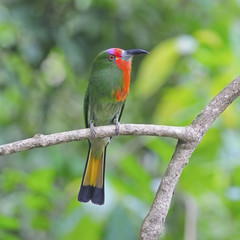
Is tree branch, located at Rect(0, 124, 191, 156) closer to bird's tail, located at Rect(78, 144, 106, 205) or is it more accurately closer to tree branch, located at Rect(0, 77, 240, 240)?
tree branch, located at Rect(0, 77, 240, 240)

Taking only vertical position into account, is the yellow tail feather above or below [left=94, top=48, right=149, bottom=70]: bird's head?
below

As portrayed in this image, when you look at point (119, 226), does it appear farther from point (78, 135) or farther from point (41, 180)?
point (78, 135)

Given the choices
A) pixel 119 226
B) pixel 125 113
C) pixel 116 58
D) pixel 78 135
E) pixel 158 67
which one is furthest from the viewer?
pixel 125 113

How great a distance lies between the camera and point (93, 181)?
2719 millimetres

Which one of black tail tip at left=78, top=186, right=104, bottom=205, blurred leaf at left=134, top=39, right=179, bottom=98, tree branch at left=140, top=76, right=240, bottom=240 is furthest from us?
blurred leaf at left=134, top=39, right=179, bottom=98

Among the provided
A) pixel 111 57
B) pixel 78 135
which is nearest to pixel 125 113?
pixel 111 57

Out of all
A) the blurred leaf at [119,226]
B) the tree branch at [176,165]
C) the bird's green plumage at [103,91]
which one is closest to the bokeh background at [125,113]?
the blurred leaf at [119,226]

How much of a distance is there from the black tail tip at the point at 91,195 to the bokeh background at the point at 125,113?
4 centimetres

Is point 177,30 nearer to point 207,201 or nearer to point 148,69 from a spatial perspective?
point 148,69

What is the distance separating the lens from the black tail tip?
100 inches

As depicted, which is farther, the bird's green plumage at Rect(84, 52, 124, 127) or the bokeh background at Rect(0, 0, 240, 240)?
the bird's green plumage at Rect(84, 52, 124, 127)

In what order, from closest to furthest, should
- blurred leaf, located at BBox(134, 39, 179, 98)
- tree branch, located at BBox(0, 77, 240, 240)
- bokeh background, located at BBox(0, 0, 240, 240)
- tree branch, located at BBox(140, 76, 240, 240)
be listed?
tree branch, located at BBox(140, 76, 240, 240) → tree branch, located at BBox(0, 77, 240, 240) → bokeh background, located at BBox(0, 0, 240, 240) → blurred leaf, located at BBox(134, 39, 179, 98)

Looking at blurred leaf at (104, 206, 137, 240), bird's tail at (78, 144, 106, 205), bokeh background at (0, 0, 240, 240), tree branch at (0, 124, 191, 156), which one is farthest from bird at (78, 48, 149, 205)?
tree branch at (0, 124, 191, 156)

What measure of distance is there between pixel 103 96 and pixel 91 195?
54 centimetres
